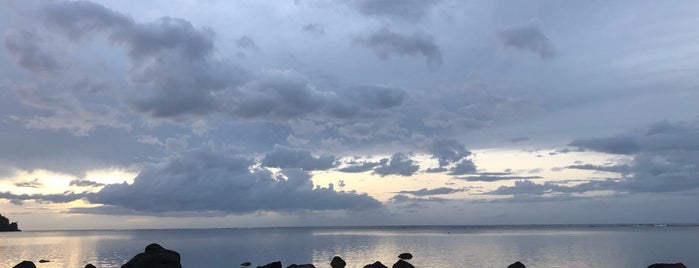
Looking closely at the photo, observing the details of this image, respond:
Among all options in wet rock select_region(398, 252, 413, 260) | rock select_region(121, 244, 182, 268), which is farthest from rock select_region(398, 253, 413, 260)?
rock select_region(121, 244, 182, 268)

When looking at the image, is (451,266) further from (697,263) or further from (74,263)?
(74,263)

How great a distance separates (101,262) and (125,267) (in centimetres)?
4196

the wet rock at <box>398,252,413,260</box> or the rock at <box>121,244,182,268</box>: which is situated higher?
the rock at <box>121,244,182,268</box>

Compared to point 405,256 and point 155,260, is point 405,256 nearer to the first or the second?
point 405,256

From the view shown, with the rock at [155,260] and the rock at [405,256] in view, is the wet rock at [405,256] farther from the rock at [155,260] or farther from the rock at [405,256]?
the rock at [155,260]

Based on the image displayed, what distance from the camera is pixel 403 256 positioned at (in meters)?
85.9

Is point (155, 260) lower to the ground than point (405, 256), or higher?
higher

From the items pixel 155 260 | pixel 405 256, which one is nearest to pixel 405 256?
pixel 405 256

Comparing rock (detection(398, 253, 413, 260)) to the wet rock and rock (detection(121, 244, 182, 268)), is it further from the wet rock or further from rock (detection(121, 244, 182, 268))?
rock (detection(121, 244, 182, 268))

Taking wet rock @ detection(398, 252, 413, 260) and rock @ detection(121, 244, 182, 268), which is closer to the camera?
rock @ detection(121, 244, 182, 268)

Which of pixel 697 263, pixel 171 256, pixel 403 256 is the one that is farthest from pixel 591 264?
pixel 171 256

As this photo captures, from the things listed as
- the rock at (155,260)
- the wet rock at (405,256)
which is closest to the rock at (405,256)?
the wet rock at (405,256)

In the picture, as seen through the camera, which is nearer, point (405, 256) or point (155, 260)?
point (155, 260)

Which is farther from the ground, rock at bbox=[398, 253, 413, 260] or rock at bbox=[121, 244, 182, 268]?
rock at bbox=[121, 244, 182, 268]
